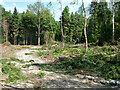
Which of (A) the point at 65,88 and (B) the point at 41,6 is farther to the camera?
(B) the point at 41,6

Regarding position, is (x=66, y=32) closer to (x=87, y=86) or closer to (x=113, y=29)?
(x=113, y=29)

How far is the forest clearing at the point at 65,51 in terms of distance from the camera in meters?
5.80

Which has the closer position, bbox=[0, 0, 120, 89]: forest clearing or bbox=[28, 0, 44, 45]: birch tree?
bbox=[0, 0, 120, 89]: forest clearing

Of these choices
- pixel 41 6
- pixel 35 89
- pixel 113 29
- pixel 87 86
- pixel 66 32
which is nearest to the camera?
pixel 35 89

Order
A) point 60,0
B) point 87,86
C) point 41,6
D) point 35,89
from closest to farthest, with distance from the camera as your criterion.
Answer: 1. point 35,89
2. point 87,86
3. point 60,0
4. point 41,6

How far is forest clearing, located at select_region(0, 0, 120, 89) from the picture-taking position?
580cm

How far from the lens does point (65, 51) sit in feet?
51.9

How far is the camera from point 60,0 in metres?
20.1

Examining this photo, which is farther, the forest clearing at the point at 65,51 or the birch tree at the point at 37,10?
the birch tree at the point at 37,10

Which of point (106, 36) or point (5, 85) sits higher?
point (106, 36)

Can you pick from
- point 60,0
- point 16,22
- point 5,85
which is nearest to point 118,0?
point 60,0

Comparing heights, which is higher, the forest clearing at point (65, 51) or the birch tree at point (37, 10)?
the birch tree at point (37, 10)

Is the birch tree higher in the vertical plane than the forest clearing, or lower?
higher

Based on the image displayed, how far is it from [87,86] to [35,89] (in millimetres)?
1856
